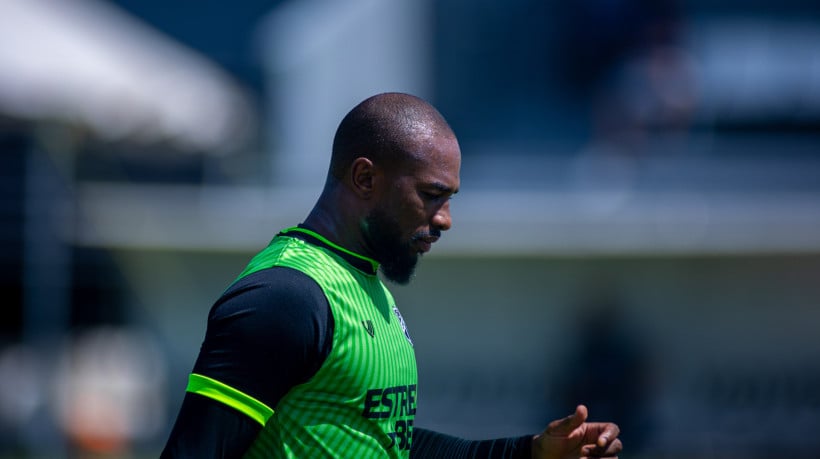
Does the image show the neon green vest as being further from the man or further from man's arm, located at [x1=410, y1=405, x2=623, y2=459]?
→ man's arm, located at [x1=410, y1=405, x2=623, y2=459]

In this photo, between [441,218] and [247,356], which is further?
[441,218]

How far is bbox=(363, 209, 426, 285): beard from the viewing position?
3564 millimetres

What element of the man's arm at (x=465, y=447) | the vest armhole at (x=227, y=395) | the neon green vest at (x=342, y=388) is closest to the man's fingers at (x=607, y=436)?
the man's arm at (x=465, y=447)

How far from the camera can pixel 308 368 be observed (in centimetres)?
319

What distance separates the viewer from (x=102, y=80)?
44.4 feet

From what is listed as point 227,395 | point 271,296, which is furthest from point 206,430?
point 271,296

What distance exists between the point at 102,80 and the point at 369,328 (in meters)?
10.8

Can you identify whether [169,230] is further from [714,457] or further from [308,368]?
[308,368]

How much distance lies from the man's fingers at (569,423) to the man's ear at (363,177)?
861mm

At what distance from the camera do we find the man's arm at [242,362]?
3045 millimetres

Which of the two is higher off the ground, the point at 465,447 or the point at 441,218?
the point at 441,218

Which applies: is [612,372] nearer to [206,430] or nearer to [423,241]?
[423,241]

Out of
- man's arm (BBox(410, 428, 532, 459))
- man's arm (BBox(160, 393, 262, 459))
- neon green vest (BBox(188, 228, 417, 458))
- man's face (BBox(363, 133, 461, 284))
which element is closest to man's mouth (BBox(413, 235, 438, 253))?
man's face (BBox(363, 133, 461, 284))

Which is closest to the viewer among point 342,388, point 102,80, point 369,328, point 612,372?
point 342,388
